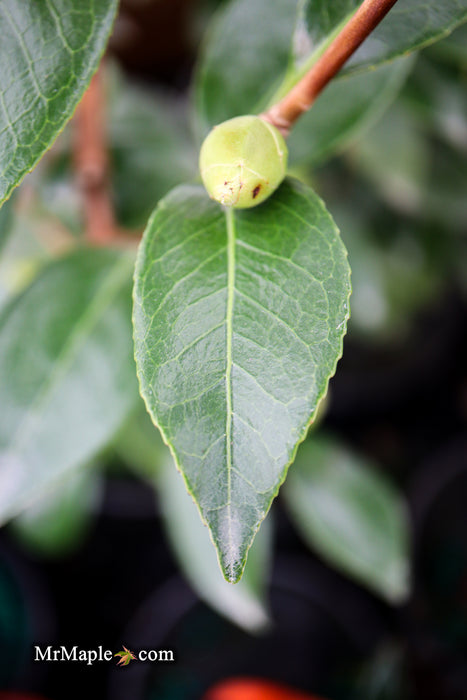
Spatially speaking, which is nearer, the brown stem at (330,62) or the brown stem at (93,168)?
the brown stem at (330,62)

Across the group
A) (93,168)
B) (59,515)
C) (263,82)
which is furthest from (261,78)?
(59,515)

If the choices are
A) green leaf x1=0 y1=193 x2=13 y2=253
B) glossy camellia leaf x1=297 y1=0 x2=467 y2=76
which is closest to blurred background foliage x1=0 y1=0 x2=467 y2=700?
green leaf x1=0 y1=193 x2=13 y2=253

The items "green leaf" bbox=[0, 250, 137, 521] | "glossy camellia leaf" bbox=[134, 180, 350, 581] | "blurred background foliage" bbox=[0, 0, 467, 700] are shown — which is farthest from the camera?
"blurred background foliage" bbox=[0, 0, 467, 700]

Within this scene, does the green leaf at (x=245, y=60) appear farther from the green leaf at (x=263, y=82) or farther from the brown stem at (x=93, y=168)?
the brown stem at (x=93, y=168)

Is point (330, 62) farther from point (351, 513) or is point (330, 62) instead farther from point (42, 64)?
point (351, 513)

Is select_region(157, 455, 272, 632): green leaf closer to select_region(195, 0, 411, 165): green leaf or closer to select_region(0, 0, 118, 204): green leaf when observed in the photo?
select_region(195, 0, 411, 165): green leaf

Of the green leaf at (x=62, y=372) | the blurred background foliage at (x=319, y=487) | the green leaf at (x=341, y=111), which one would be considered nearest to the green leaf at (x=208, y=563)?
the blurred background foliage at (x=319, y=487)

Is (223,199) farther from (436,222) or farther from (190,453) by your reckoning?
(436,222)
